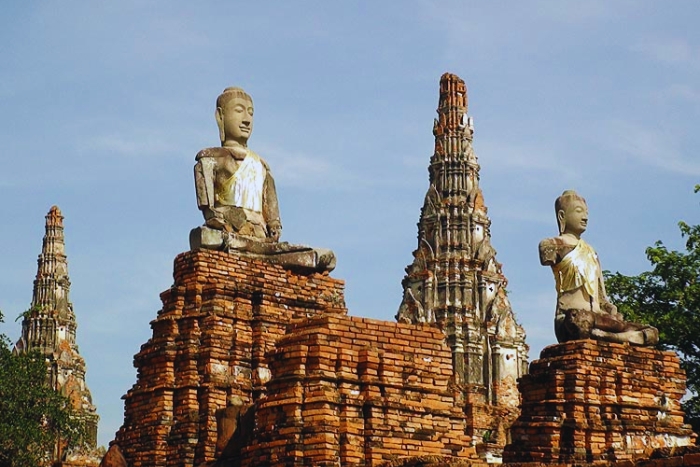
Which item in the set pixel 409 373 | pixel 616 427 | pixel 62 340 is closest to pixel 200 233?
pixel 409 373

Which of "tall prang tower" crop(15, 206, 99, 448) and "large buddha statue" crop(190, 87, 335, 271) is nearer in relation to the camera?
"large buddha statue" crop(190, 87, 335, 271)

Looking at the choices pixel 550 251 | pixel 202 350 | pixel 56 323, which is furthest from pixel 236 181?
pixel 56 323

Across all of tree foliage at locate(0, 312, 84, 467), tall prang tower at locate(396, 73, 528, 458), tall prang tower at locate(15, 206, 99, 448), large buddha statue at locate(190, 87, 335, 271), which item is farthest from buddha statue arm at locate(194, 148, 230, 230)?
tall prang tower at locate(396, 73, 528, 458)

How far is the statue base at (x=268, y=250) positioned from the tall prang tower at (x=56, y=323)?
32554 millimetres

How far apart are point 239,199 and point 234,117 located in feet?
4.10

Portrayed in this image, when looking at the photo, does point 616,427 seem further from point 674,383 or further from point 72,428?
point 72,428

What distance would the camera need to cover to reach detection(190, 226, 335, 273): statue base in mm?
19156

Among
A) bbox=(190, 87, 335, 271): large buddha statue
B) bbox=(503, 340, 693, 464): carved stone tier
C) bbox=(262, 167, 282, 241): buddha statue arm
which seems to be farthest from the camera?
bbox=(262, 167, 282, 241): buddha statue arm

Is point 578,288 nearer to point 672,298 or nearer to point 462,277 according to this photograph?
point 672,298

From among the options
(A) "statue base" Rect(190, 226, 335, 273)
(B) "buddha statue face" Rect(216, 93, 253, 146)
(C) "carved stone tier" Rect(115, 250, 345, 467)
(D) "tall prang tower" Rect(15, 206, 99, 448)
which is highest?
(D) "tall prang tower" Rect(15, 206, 99, 448)

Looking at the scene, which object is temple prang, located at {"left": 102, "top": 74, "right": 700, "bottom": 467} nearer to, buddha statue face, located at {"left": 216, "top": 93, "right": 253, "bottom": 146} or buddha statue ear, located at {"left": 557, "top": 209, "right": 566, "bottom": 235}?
buddha statue face, located at {"left": 216, "top": 93, "right": 253, "bottom": 146}

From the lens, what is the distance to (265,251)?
768 inches

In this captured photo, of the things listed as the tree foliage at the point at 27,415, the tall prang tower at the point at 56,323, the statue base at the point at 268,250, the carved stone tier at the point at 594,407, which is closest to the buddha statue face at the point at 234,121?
the statue base at the point at 268,250

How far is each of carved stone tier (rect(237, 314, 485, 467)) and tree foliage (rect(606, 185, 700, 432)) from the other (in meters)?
16.4
